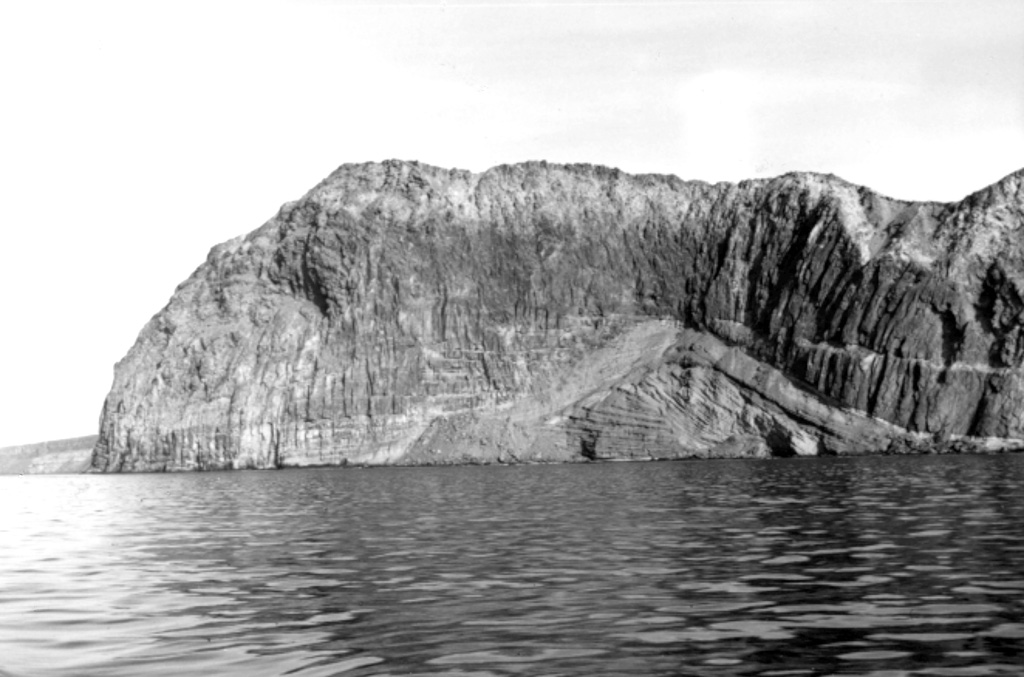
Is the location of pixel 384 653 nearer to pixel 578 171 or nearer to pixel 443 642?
pixel 443 642

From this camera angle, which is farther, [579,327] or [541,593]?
[579,327]

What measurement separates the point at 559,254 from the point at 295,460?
3997 cm

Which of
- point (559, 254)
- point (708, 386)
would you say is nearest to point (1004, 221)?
point (708, 386)

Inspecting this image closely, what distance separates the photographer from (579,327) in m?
143

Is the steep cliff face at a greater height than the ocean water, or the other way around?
the steep cliff face

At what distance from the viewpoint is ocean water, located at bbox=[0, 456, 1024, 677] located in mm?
14734

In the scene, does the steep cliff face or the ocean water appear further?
the steep cliff face

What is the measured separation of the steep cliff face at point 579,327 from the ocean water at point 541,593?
83.7m

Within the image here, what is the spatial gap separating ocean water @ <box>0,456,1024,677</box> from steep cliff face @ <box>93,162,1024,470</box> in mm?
83700

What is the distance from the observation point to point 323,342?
14425 cm

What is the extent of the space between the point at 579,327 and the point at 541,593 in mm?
122949

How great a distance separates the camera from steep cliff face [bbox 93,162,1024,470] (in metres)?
123

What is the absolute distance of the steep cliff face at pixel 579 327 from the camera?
12338 centimetres

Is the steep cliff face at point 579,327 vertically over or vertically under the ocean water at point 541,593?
over
